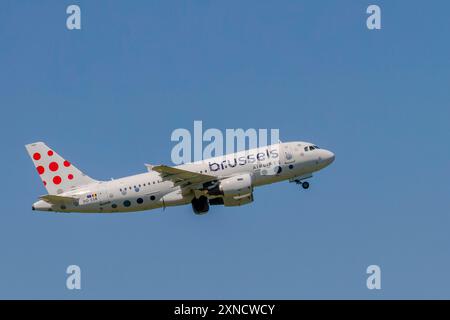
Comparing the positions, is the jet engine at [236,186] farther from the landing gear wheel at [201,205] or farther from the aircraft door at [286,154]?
the aircraft door at [286,154]

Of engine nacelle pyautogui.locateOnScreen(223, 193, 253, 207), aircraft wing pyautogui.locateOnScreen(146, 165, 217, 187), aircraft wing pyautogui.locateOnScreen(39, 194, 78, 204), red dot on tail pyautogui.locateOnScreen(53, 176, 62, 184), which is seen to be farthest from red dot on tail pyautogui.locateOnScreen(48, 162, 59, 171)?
engine nacelle pyautogui.locateOnScreen(223, 193, 253, 207)

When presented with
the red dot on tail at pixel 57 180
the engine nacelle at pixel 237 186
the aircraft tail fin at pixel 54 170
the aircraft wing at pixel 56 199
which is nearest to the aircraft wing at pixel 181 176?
the engine nacelle at pixel 237 186

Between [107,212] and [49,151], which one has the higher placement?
[49,151]

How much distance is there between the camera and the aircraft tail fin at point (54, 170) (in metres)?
86.1

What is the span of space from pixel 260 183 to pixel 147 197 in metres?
9.72

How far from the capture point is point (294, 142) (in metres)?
82.7

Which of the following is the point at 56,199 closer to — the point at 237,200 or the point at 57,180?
the point at 57,180

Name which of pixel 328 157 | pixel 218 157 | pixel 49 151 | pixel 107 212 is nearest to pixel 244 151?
pixel 218 157

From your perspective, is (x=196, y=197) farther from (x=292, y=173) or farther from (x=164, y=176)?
(x=292, y=173)

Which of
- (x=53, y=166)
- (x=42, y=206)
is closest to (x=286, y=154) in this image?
(x=42, y=206)

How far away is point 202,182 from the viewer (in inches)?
3177

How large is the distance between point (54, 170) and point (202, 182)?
1511 centimetres

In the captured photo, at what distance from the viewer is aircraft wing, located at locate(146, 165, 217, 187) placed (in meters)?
78.8

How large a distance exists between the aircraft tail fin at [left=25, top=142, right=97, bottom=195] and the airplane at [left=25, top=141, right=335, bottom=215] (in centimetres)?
153
